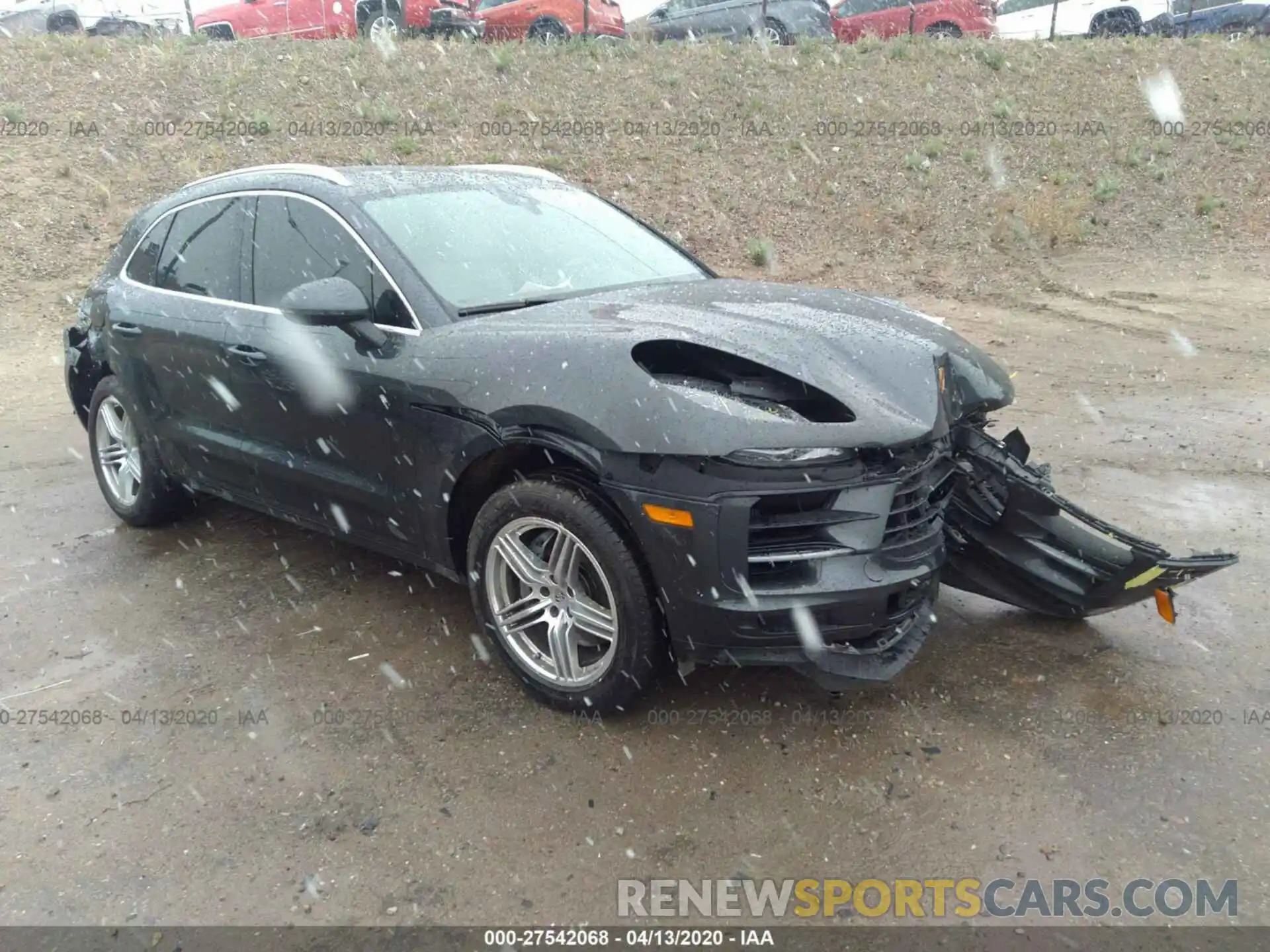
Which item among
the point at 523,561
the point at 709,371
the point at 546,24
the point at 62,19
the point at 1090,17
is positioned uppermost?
the point at 62,19

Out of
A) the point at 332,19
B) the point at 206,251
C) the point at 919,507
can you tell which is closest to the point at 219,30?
the point at 332,19

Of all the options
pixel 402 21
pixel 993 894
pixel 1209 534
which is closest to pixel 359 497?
pixel 993 894

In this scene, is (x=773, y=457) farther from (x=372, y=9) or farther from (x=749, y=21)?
(x=372, y=9)

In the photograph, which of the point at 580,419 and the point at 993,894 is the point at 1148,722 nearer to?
the point at 993,894

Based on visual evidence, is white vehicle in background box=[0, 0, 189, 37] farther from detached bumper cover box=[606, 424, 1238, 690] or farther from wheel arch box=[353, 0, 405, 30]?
detached bumper cover box=[606, 424, 1238, 690]

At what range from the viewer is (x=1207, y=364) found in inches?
326

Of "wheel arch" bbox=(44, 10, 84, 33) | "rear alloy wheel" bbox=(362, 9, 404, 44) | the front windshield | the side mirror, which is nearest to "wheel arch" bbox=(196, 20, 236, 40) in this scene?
"rear alloy wheel" bbox=(362, 9, 404, 44)

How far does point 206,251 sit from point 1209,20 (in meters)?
22.4

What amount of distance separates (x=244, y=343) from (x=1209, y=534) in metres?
4.60

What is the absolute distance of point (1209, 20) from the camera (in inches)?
806

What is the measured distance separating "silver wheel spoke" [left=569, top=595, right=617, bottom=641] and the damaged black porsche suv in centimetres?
1

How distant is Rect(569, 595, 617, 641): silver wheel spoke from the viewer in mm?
3389

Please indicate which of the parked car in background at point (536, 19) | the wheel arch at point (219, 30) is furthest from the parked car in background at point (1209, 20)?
the wheel arch at point (219, 30)

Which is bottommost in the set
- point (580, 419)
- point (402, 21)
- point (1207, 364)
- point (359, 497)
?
point (1207, 364)
